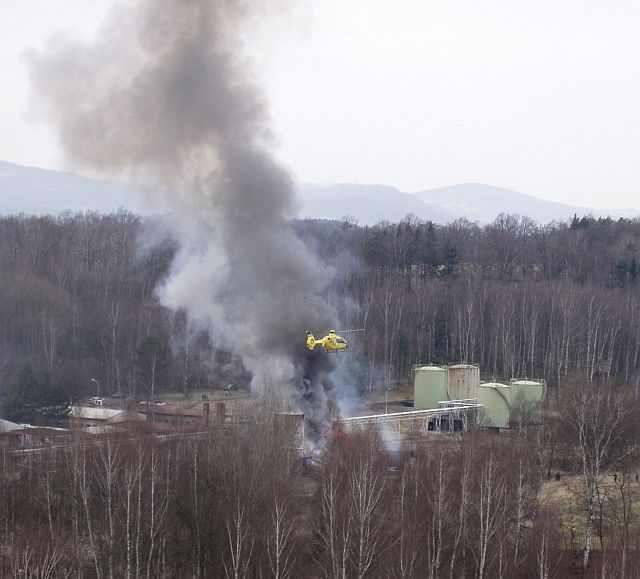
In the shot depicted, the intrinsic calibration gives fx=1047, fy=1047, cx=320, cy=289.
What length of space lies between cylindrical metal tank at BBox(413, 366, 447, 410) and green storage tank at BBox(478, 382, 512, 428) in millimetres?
3402

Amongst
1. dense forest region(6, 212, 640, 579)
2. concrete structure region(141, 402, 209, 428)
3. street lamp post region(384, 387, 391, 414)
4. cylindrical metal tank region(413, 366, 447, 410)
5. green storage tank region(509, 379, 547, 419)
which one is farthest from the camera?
cylindrical metal tank region(413, 366, 447, 410)

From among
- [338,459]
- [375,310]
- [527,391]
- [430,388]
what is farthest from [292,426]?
[375,310]

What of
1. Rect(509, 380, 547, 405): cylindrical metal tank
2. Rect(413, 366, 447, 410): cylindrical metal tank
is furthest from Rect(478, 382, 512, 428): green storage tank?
Rect(413, 366, 447, 410): cylindrical metal tank

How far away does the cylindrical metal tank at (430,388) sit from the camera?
56.5 metres

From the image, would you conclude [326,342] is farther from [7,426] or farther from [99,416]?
[7,426]

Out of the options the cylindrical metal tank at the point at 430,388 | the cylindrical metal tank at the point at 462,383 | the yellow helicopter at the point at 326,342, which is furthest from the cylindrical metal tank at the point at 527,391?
the yellow helicopter at the point at 326,342

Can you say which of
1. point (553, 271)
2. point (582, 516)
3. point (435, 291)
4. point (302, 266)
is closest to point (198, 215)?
point (302, 266)

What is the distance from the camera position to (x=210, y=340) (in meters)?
63.7

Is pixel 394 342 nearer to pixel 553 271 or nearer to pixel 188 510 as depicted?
pixel 553 271

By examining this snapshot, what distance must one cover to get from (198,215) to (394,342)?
24798 mm

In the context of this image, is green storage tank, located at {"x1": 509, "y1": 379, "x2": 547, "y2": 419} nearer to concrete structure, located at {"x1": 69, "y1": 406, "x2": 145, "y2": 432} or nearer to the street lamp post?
the street lamp post

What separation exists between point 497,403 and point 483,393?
0.90 m

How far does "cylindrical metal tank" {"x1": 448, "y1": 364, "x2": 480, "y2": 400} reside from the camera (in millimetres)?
56625

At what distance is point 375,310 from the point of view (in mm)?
68188
